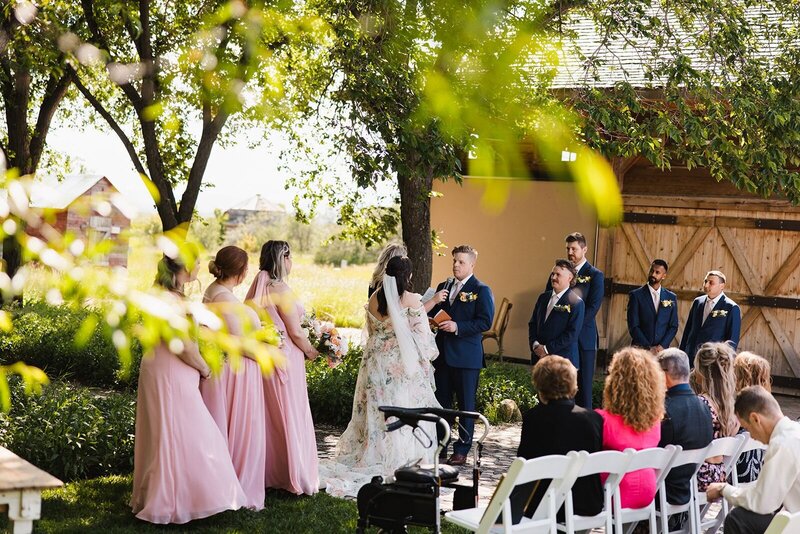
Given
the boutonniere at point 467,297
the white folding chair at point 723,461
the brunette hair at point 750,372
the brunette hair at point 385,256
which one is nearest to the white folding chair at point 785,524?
the white folding chair at point 723,461

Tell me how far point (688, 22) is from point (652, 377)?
5.68 metres

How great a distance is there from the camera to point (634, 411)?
4906 millimetres

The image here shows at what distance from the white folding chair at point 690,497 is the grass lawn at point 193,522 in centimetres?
144

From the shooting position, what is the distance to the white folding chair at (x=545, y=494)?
4027mm

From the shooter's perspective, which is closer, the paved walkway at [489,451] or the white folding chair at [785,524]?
the white folding chair at [785,524]

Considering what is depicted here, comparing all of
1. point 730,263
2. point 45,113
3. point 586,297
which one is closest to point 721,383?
point 586,297

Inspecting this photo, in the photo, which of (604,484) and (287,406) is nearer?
(604,484)

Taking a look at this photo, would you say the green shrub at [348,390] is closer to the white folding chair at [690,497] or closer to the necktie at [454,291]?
the necktie at [454,291]

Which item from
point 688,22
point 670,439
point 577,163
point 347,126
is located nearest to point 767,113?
point 688,22

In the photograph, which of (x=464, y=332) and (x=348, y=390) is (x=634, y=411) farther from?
(x=348, y=390)

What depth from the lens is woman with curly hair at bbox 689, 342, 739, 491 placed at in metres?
5.47

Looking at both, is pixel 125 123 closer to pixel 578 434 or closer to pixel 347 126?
pixel 347 126

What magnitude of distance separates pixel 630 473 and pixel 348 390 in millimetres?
5206

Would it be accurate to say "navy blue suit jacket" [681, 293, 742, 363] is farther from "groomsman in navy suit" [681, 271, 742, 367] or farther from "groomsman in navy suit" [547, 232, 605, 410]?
"groomsman in navy suit" [547, 232, 605, 410]
